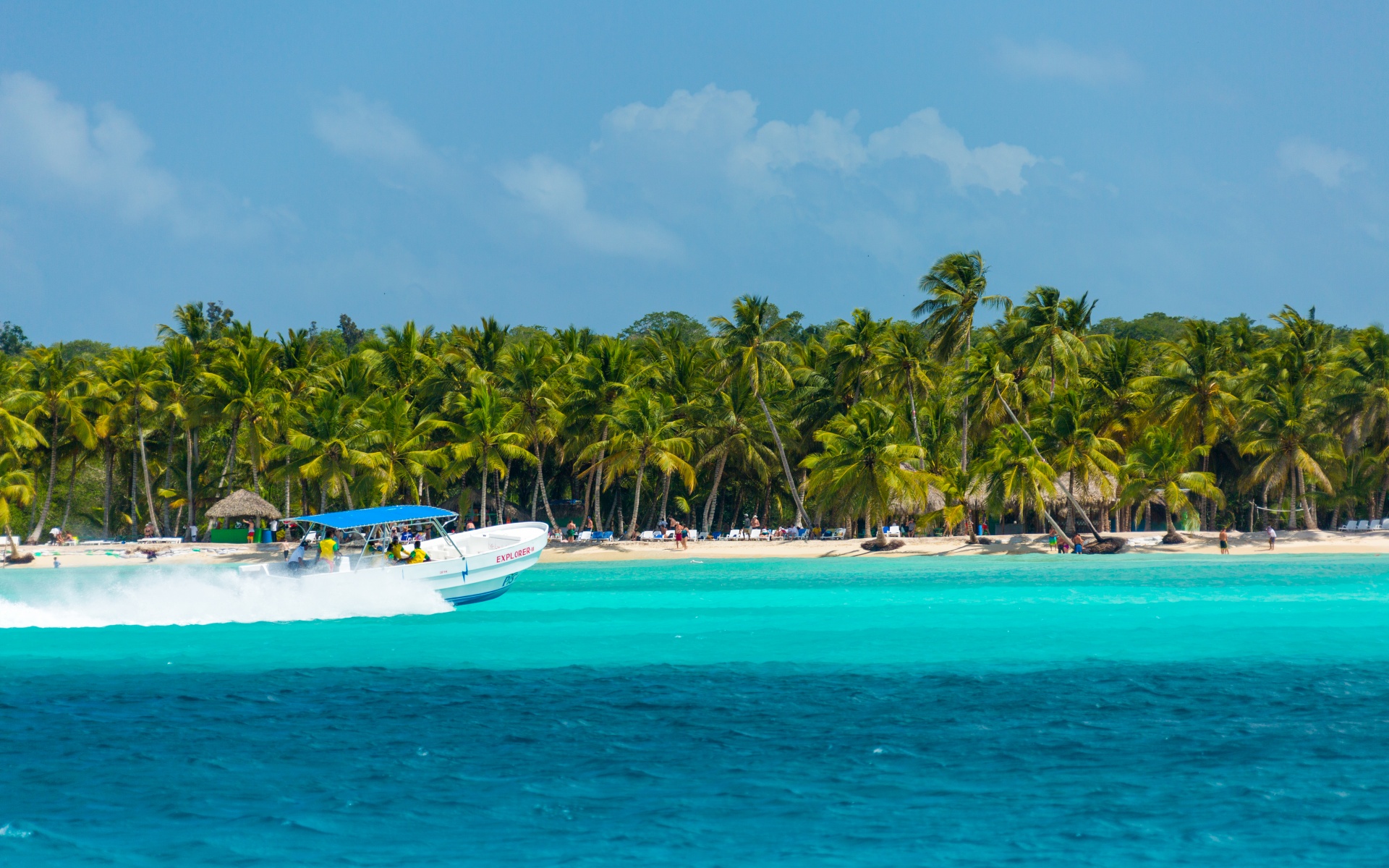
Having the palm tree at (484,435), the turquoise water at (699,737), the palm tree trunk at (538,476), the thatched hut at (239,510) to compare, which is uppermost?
the palm tree at (484,435)

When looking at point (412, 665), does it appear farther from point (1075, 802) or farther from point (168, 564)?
point (168, 564)

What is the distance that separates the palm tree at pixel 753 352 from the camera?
47.6 m

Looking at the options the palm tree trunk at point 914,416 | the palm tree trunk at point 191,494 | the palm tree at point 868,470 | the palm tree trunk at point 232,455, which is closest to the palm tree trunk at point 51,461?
the palm tree trunk at point 191,494

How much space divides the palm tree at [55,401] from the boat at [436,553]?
1138 inches

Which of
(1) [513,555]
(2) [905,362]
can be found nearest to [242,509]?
(1) [513,555]

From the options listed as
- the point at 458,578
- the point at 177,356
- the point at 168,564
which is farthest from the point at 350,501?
the point at 458,578

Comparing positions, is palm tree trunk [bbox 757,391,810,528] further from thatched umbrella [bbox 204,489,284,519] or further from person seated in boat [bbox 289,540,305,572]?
person seated in boat [bbox 289,540,305,572]

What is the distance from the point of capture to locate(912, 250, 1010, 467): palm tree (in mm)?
46469

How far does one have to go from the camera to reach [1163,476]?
137 feet

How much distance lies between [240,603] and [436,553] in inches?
145

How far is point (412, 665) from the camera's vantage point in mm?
15438

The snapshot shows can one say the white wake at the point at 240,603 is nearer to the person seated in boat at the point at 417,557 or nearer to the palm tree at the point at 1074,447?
the person seated in boat at the point at 417,557

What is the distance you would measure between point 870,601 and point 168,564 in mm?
25088

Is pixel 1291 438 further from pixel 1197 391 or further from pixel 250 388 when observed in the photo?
pixel 250 388
